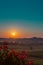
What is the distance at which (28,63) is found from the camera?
37.7ft

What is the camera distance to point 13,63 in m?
11.1

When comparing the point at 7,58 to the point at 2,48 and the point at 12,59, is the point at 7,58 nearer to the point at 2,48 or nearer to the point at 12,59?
the point at 12,59

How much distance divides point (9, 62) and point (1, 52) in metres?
0.78

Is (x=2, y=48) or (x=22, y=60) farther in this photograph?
(x=2, y=48)

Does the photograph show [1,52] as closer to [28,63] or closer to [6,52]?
[6,52]

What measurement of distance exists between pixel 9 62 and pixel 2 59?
32cm

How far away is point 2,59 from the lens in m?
11.3

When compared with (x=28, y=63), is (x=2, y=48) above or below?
above

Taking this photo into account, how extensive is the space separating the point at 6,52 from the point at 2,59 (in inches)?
22.8

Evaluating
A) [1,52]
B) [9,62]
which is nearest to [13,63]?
[9,62]

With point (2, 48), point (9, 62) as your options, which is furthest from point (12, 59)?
point (2, 48)

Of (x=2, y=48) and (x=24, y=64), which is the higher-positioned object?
(x=2, y=48)

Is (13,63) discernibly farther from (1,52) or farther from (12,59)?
(1,52)

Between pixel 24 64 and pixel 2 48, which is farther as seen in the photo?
pixel 2 48
